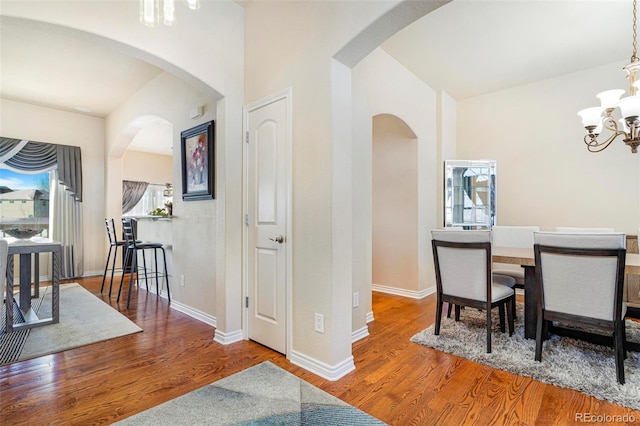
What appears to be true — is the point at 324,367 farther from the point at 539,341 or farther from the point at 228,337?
the point at 539,341

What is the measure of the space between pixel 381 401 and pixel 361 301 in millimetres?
1177

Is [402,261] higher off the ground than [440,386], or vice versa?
[402,261]

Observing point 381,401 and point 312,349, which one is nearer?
point 381,401

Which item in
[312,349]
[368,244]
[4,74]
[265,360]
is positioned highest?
[4,74]

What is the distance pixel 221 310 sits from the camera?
9.30 feet

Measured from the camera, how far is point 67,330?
3012mm

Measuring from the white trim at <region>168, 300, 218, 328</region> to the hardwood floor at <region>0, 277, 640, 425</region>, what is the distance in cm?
29

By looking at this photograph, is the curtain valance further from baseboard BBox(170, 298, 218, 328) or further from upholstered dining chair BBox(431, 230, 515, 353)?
upholstered dining chair BBox(431, 230, 515, 353)

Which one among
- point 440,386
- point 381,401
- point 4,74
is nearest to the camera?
point 381,401

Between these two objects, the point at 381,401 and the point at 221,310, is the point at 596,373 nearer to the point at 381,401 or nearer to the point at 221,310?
the point at 381,401

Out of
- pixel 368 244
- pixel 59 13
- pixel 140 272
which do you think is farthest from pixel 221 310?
pixel 140 272

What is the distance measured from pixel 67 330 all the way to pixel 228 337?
64.5 inches

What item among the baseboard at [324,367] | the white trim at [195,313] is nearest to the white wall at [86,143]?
the white trim at [195,313]

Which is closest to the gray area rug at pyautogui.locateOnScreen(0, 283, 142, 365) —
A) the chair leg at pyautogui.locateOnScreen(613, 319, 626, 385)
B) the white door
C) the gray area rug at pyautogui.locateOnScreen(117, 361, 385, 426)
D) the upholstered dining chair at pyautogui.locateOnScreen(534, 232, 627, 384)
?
the white door
